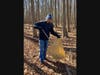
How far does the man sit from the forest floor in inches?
3.8

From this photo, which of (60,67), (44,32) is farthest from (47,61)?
(44,32)

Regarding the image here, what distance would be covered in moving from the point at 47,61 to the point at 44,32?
560 mm

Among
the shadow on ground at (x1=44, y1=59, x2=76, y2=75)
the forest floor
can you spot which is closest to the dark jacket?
the forest floor

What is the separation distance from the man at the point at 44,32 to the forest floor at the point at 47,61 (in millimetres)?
97

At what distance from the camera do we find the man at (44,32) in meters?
13.1

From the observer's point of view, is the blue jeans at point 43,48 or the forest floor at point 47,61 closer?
the forest floor at point 47,61

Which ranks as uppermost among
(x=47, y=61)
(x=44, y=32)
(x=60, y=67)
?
(x=44, y=32)

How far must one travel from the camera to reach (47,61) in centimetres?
1323

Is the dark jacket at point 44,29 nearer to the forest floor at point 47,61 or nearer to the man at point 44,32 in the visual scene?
the man at point 44,32

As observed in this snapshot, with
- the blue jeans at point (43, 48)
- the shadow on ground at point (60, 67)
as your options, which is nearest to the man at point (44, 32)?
the blue jeans at point (43, 48)

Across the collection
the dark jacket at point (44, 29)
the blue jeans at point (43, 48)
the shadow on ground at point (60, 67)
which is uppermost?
the dark jacket at point (44, 29)

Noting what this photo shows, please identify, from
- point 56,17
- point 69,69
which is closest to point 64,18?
point 56,17

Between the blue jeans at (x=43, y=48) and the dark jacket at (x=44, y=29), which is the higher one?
the dark jacket at (x=44, y=29)

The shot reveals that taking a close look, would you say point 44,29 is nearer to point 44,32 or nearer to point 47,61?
point 44,32
